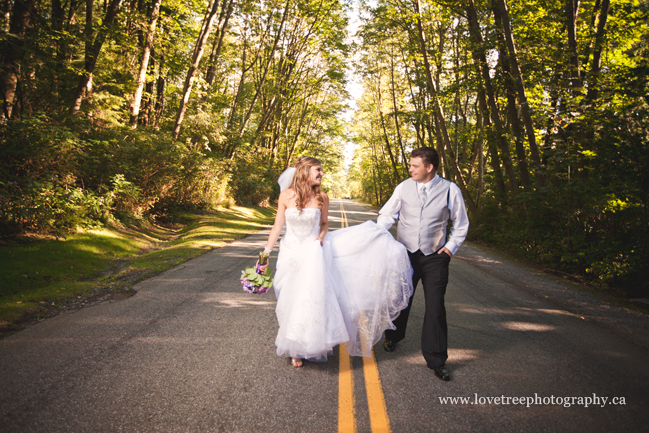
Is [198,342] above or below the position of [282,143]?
below

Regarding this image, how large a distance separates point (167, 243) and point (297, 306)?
881 centimetres

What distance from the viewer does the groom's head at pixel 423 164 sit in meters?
3.55

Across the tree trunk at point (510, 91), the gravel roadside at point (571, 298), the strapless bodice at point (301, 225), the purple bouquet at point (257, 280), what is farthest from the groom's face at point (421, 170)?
the tree trunk at point (510, 91)

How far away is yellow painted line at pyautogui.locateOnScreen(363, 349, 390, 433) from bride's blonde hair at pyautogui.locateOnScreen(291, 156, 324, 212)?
73.8 inches

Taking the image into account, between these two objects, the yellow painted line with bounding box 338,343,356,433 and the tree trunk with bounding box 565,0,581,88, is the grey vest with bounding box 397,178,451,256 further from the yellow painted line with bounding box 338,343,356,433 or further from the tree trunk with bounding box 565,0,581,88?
the tree trunk with bounding box 565,0,581,88

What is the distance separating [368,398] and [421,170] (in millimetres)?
2368

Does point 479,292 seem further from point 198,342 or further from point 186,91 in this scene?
point 186,91

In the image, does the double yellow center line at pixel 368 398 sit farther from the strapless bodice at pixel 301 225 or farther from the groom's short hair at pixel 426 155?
the groom's short hair at pixel 426 155

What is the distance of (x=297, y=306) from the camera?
3.26 meters

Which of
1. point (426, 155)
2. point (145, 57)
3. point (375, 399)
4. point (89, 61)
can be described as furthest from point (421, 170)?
point (145, 57)

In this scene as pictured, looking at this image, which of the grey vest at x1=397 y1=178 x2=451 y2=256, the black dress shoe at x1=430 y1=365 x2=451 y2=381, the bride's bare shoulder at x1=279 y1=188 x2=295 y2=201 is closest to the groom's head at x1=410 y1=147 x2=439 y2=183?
the grey vest at x1=397 y1=178 x2=451 y2=256

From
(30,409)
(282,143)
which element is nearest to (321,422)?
(30,409)

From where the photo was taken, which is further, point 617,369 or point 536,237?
point 536,237

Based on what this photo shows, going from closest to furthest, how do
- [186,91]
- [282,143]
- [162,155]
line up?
1. [162,155]
2. [186,91]
3. [282,143]
